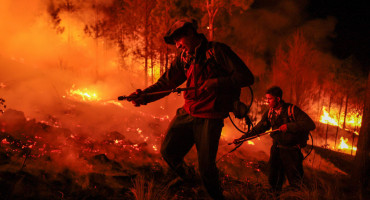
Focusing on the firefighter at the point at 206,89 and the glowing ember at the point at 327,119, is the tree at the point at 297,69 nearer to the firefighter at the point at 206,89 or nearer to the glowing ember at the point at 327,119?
the glowing ember at the point at 327,119

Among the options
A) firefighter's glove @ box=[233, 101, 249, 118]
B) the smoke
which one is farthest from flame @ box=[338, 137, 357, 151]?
firefighter's glove @ box=[233, 101, 249, 118]

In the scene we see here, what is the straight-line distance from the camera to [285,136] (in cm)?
390

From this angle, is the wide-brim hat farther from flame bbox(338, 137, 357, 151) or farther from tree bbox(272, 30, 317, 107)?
flame bbox(338, 137, 357, 151)

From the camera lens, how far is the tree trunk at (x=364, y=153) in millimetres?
5617

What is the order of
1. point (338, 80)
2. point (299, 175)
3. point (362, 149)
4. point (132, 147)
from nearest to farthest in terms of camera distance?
point (299, 175) → point (362, 149) → point (132, 147) → point (338, 80)

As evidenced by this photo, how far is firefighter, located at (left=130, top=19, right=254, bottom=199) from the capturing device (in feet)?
8.57

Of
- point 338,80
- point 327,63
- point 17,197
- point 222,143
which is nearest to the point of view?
point 17,197

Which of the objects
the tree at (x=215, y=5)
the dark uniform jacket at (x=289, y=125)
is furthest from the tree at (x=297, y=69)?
the dark uniform jacket at (x=289, y=125)

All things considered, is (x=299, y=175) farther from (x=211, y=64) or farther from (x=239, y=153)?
(x=239, y=153)

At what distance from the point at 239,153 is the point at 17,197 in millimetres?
6632

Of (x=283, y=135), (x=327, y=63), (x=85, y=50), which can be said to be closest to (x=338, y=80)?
(x=327, y=63)

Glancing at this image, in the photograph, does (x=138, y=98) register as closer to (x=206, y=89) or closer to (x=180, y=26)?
(x=206, y=89)

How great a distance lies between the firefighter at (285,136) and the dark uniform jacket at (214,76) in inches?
51.7

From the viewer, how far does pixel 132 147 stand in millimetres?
6730
